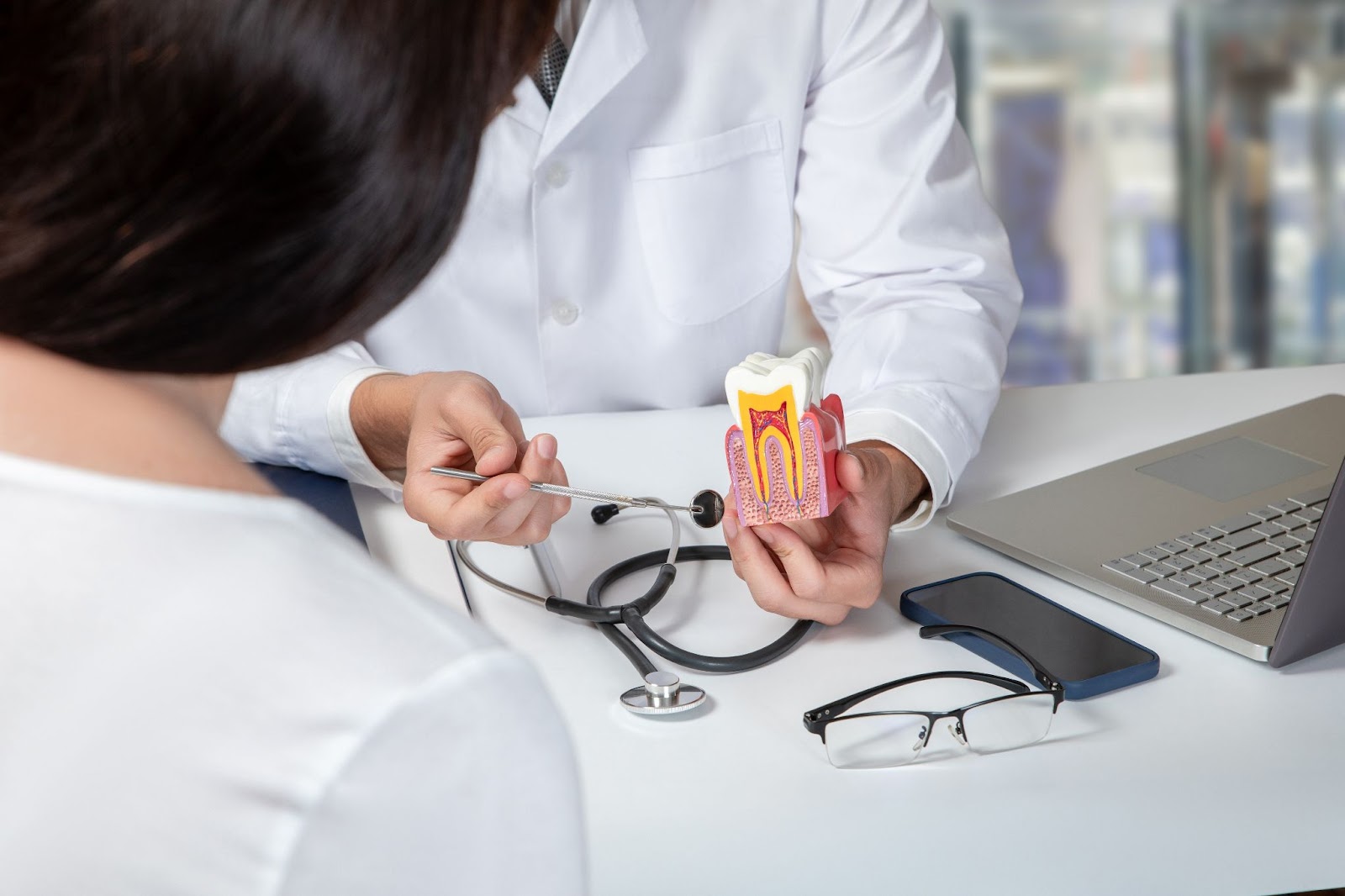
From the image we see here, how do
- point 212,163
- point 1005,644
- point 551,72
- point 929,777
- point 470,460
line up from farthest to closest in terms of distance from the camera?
1. point 551,72
2. point 470,460
3. point 1005,644
4. point 929,777
5. point 212,163

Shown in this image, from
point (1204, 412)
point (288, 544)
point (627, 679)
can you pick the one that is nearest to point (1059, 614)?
point (627, 679)

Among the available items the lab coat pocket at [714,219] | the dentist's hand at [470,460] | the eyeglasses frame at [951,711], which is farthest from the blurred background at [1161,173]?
the eyeglasses frame at [951,711]

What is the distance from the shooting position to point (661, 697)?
0.84 m

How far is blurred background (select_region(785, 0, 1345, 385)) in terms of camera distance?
290cm

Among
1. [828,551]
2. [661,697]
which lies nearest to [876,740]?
[661,697]

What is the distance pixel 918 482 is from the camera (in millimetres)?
1123

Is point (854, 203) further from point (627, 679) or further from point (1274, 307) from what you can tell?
point (1274, 307)

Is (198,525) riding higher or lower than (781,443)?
higher

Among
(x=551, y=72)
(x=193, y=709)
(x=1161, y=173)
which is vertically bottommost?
(x=1161, y=173)

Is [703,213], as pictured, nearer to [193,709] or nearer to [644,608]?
[644,608]

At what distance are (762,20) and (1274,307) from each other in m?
2.01

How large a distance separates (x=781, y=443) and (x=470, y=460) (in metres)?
0.32

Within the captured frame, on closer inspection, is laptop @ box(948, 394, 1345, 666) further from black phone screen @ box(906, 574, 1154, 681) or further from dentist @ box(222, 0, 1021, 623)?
dentist @ box(222, 0, 1021, 623)

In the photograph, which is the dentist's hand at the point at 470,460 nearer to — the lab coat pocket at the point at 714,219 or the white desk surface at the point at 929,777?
the white desk surface at the point at 929,777
